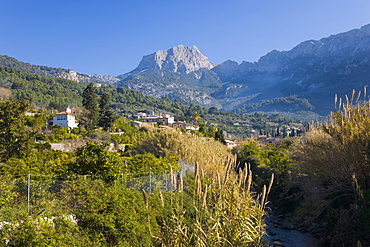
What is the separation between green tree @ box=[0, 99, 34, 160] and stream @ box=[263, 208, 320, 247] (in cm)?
1138

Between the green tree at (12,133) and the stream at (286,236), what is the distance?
1138 cm

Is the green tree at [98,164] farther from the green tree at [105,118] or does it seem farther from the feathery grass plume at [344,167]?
the green tree at [105,118]

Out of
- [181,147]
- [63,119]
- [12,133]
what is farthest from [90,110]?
[12,133]

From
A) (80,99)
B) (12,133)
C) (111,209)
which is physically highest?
(80,99)

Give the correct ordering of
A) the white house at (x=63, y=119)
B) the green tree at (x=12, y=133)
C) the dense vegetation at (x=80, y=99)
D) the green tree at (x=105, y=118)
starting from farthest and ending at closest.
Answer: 1. the dense vegetation at (x=80, y=99)
2. the white house at (x=63, y=119)
3. the green tree at (x=105, y=118)
4. the green tree at (x=12, y=133)

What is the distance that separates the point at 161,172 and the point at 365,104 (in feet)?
26.4

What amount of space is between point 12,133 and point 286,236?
1304 centimetres

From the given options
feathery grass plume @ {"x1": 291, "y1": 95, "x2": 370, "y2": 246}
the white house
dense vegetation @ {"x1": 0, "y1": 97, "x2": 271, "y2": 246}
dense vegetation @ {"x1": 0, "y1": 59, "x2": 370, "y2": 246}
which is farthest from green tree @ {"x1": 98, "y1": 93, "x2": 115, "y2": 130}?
feathery grass plume @ {"x1": 291, "y1": 95, "x2": 370, "y2": 246}

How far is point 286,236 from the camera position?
13758 millimetres

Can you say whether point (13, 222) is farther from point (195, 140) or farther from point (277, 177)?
point (277, 177)

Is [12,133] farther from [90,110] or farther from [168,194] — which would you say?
[90,110]

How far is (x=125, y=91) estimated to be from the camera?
151 metres

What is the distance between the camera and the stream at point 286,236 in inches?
493

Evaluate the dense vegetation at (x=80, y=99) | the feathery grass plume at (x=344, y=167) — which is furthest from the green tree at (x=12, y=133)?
the dense vegetation at (x=80, y=99)
